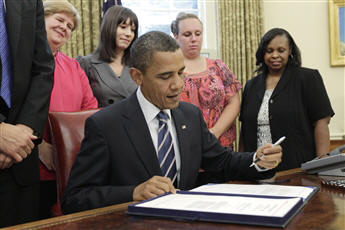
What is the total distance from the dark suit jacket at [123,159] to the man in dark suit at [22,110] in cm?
23

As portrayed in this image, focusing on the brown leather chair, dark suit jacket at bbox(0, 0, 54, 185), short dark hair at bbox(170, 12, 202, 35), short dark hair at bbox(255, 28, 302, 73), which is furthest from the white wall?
dark suit jacket at bbox(0, 0, 54, 185)

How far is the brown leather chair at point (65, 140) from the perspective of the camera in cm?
195

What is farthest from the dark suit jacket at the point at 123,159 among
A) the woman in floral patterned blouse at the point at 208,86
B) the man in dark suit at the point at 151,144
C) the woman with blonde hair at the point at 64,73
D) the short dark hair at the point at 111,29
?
the woman in floral patterned blouse at the point at 208,86

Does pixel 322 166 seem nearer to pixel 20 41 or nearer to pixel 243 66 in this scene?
pixel 20 41

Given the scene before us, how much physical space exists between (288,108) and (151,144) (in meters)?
1.68

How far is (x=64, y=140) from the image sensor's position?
198 cm

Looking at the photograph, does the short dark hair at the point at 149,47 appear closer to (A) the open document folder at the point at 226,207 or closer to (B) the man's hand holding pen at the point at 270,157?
(B) the man's hand holding pen at the point at 270,157

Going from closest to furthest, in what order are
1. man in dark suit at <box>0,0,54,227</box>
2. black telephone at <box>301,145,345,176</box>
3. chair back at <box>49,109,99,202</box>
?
1. man in dark suit at <box>0,0,54,227</box>
2. black telephone at <box>301,145,345,176</box>
3. chair back at <box>49,109,99,202</box>

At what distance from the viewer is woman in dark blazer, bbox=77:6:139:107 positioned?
2752 millimetres

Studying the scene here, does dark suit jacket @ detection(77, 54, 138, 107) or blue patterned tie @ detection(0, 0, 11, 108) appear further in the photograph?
dark suit jacket @ detection(77, 54, 138, 107)

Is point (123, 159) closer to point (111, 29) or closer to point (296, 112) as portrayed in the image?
point (111, 29)

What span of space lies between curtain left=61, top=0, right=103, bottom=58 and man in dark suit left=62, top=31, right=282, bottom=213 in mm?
2993

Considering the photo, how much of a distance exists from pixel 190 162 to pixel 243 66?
3953 mm

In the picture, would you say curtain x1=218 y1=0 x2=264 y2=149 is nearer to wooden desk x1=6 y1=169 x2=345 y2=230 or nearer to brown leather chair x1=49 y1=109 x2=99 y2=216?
brown leather chair x1=49 y1=109 x2=99 y2=216
